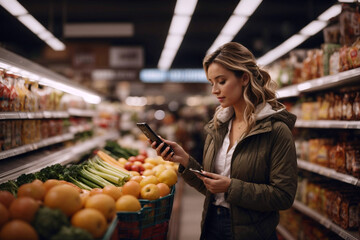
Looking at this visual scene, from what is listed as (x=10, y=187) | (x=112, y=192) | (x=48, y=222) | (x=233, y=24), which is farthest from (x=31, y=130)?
(x=233, y=24)

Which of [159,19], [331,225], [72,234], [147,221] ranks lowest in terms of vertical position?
[331,225]

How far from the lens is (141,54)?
8.08 meters

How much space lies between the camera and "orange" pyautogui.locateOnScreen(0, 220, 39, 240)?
1076 mm

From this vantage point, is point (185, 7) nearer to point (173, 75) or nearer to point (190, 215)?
point (190, 215)

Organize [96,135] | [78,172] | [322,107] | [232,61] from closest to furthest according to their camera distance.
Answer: [232,61]
[78,172]
[322,107]
[96,135]

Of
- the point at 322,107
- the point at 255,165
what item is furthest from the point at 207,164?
the point at 322,107

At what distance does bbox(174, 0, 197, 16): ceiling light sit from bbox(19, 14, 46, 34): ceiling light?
228 centimetres

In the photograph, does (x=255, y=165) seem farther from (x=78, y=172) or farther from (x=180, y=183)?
(x=180, y=183)

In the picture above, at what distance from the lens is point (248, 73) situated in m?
1.82

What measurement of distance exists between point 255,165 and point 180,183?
5.77 metres

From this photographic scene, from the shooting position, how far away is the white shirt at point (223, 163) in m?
1.88

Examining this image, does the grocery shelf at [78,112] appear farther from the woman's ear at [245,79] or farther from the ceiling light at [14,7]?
the woman's ear at [245,79]

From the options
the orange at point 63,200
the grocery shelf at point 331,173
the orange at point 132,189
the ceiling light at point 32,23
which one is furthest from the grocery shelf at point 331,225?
the ceiling light at point 32,23

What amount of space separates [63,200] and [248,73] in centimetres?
131
